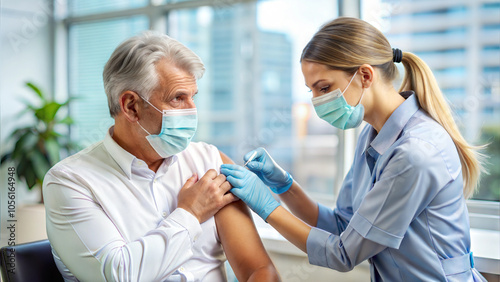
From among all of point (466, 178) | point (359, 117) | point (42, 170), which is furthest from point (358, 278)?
point (42, 170)

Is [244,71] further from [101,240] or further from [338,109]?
[101,240]

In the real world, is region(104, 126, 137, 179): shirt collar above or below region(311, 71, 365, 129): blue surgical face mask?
below

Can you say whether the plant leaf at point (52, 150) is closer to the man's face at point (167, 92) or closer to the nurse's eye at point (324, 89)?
the man's face at point (167, 92)

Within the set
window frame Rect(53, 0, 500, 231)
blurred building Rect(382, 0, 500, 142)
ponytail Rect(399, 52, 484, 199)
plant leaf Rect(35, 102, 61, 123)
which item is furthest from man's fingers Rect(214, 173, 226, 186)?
plant leaf Rect(35, 102, 61, 123)

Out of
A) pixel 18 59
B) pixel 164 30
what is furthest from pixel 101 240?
pixel 18 59

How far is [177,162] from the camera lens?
1639 mm

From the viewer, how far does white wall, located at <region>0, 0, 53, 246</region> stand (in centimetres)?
357

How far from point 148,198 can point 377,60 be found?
0.92 meters

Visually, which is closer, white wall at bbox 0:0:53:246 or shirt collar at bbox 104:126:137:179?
shirt collar at bbox 104:126:137:179

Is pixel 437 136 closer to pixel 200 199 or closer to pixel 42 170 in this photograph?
pixel 200 199

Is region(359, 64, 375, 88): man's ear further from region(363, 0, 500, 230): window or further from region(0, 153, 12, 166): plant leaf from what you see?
region(0, 153, 12, 166): plant leaf

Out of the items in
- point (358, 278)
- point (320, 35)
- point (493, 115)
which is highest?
point (320, 35)

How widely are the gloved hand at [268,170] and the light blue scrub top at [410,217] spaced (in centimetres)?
36

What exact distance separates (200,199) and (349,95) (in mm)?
636
